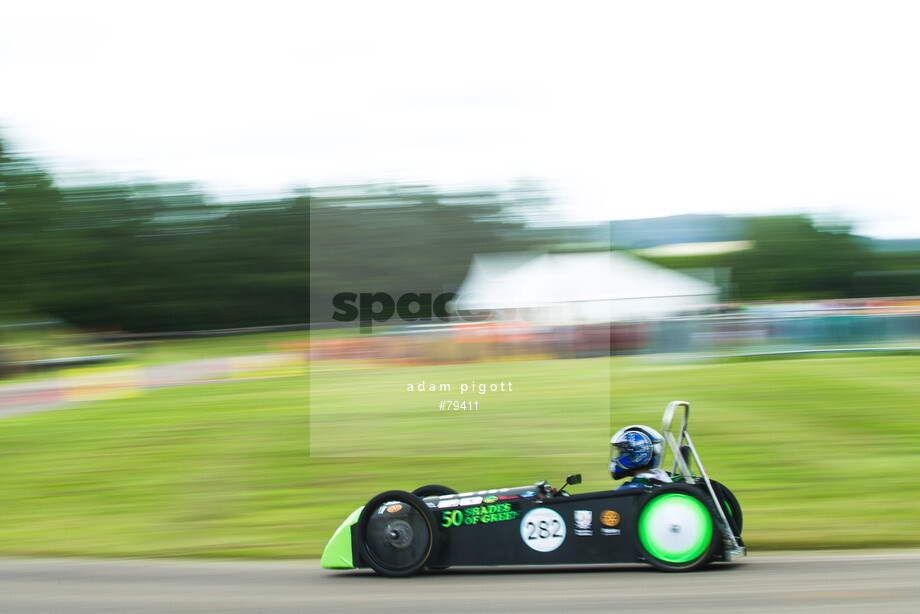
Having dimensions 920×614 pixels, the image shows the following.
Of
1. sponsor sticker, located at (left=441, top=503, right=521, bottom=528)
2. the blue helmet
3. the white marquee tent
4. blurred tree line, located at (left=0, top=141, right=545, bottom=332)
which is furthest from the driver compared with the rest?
the white marquee tent

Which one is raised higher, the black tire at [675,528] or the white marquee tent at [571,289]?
the white marquee tent at [571,289]

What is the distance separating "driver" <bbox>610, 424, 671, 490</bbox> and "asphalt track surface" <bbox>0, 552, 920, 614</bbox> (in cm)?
60

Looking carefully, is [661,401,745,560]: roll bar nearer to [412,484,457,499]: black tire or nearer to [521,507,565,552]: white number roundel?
[521,507,565,552]: white number roundel

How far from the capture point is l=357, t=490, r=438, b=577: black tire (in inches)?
212

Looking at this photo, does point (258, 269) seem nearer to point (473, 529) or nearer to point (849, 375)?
point (849, 375)

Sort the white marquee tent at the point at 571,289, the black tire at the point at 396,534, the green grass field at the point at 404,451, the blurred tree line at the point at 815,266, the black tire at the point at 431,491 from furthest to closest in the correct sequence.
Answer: the blurred tree line at the point at 815,266 → the white marquee tent at the point at 571,289 → the green grass field at the point at 404,451 → the black tire at the point at 431,491 → the black tire at the point at 396,534

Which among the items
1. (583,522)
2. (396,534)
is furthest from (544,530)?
(396,534)

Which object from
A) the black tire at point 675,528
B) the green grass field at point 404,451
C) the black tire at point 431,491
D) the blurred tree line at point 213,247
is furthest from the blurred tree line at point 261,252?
the black tire at point 675,528

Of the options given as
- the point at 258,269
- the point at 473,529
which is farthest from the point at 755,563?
the point at 258,269

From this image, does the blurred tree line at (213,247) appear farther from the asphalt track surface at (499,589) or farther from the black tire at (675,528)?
the black tire at (675,528)

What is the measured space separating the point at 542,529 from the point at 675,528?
32.0 inches

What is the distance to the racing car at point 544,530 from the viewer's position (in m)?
5.19

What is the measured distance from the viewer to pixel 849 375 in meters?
13.4

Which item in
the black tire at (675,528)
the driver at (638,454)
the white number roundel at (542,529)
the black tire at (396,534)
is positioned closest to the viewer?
the black tire at (675,528)
